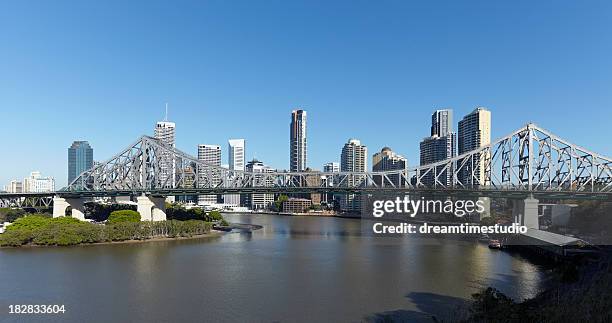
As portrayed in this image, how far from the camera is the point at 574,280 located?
15.6 metres

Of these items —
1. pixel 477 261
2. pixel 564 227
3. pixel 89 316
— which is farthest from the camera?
pixel 564 227

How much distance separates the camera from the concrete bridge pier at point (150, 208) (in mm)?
42969

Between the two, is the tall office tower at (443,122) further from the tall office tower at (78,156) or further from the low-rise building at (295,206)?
the tall office tower at (78,156)

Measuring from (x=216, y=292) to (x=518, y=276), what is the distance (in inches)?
504

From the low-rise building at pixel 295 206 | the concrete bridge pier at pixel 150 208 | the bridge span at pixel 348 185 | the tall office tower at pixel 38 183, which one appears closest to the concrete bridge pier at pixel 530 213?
the bridge span at pixel 348 185

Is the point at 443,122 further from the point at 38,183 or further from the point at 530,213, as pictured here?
the point at 38,183

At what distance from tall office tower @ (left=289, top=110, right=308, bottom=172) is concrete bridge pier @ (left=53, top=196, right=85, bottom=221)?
111564 millimetres

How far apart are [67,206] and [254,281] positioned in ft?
115

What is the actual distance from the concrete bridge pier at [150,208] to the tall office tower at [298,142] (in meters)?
112

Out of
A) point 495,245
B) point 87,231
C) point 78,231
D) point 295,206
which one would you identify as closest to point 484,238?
point 495,245

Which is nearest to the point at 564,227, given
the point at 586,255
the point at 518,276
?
the point at 586,255

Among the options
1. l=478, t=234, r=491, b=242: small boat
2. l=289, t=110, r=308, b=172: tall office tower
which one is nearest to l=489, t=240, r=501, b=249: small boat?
l=478, t=234, r=491, b=242: small boat

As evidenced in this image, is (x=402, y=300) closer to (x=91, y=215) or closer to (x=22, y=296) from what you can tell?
(x=22, y=296)

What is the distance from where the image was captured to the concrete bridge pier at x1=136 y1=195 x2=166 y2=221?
42969 millimetres
